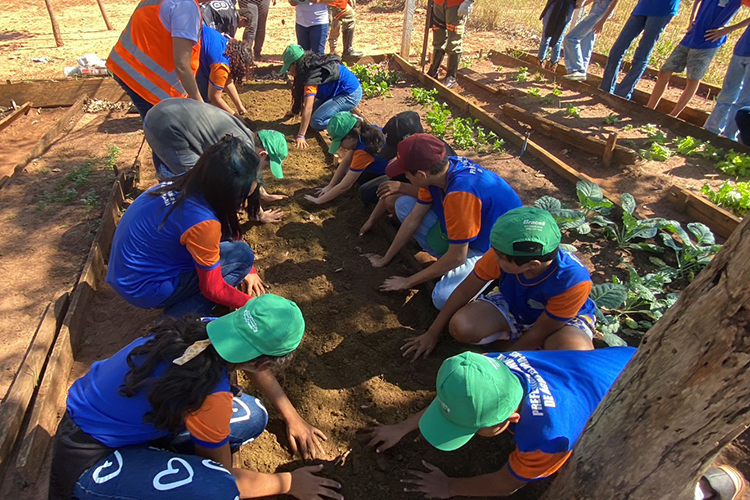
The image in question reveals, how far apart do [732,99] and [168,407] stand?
6415 mm

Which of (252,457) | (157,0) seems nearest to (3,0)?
(157,0)

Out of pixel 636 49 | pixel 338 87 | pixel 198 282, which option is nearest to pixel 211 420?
pixel 198 282

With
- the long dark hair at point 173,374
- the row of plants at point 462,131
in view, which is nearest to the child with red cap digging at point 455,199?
the long dark hair at point 173,374

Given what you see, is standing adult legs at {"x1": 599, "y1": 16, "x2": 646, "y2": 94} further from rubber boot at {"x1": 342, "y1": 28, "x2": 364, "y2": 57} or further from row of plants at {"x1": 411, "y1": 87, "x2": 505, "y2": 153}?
rubber boot at {"x1": 342, "y1": 28, "x2": 364, "y2": 57}

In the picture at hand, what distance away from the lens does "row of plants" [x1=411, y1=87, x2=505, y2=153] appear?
5.25 m

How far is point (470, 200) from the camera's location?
2.72m

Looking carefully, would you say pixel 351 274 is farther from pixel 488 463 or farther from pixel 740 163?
pixel 740 163

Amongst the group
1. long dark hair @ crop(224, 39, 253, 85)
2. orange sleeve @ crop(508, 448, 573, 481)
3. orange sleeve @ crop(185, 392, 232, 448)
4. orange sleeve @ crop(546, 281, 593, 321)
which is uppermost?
long dark hair @ crop(224, 39, 253, 85)

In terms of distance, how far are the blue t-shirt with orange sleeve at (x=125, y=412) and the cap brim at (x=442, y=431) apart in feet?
2.47

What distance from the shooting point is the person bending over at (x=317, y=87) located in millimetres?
5234

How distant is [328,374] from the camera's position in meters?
2.77

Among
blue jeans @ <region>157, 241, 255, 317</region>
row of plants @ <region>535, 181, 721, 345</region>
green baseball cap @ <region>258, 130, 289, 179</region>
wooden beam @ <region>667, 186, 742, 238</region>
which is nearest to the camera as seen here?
blue jeans @ <region>157, 241, 255, 317</region>

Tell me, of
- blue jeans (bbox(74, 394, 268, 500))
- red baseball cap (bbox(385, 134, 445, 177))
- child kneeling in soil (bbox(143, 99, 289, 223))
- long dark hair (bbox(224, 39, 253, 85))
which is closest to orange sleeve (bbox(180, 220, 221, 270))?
child kneeling in soil (bbox(143, 99, 289, 223))

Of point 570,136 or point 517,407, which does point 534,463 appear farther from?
point 570,136
